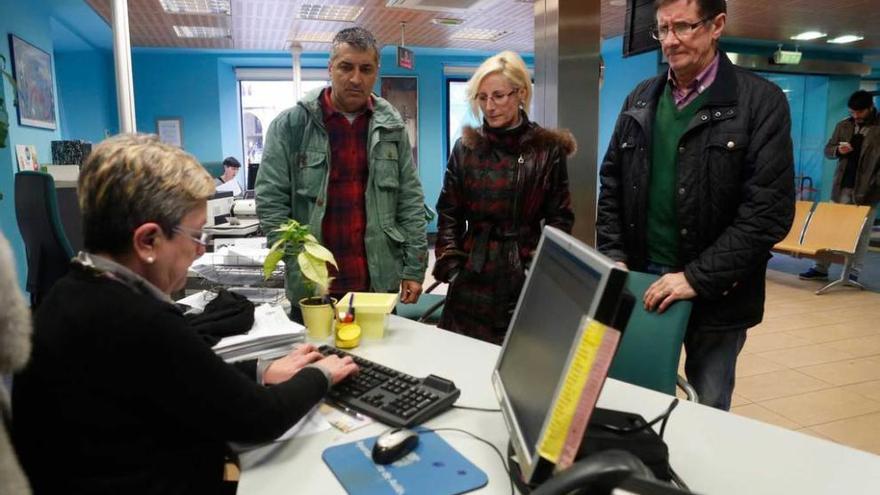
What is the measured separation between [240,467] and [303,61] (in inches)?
336

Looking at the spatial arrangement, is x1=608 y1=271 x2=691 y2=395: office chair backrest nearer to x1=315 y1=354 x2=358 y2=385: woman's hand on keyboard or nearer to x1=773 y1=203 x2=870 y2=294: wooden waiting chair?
x1=315 y1=354 x2=358 y2=385: woman's hand on keyboard

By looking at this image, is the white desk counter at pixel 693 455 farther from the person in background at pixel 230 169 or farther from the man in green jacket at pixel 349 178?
the person in background at pixel 230 169

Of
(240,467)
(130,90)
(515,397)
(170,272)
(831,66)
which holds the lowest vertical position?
(240,467)

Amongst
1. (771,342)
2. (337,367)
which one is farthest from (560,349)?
(771,342)

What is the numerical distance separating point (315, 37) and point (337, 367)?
22.6 feet

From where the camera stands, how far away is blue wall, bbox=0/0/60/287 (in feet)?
14.1

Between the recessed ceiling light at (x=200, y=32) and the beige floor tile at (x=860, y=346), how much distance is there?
22.7ft

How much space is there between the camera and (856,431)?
284cm

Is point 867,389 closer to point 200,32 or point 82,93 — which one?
point 200,32

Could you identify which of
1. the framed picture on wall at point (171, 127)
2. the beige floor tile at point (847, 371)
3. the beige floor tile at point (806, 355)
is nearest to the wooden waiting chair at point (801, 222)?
the beige floor tile at point (806, 355)

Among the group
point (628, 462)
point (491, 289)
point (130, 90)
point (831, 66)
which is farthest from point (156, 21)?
point (831, 66)

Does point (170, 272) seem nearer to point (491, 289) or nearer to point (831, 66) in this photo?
point (491, 289)

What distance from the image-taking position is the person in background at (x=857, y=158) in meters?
6.18

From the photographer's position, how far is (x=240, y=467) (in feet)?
3.45
